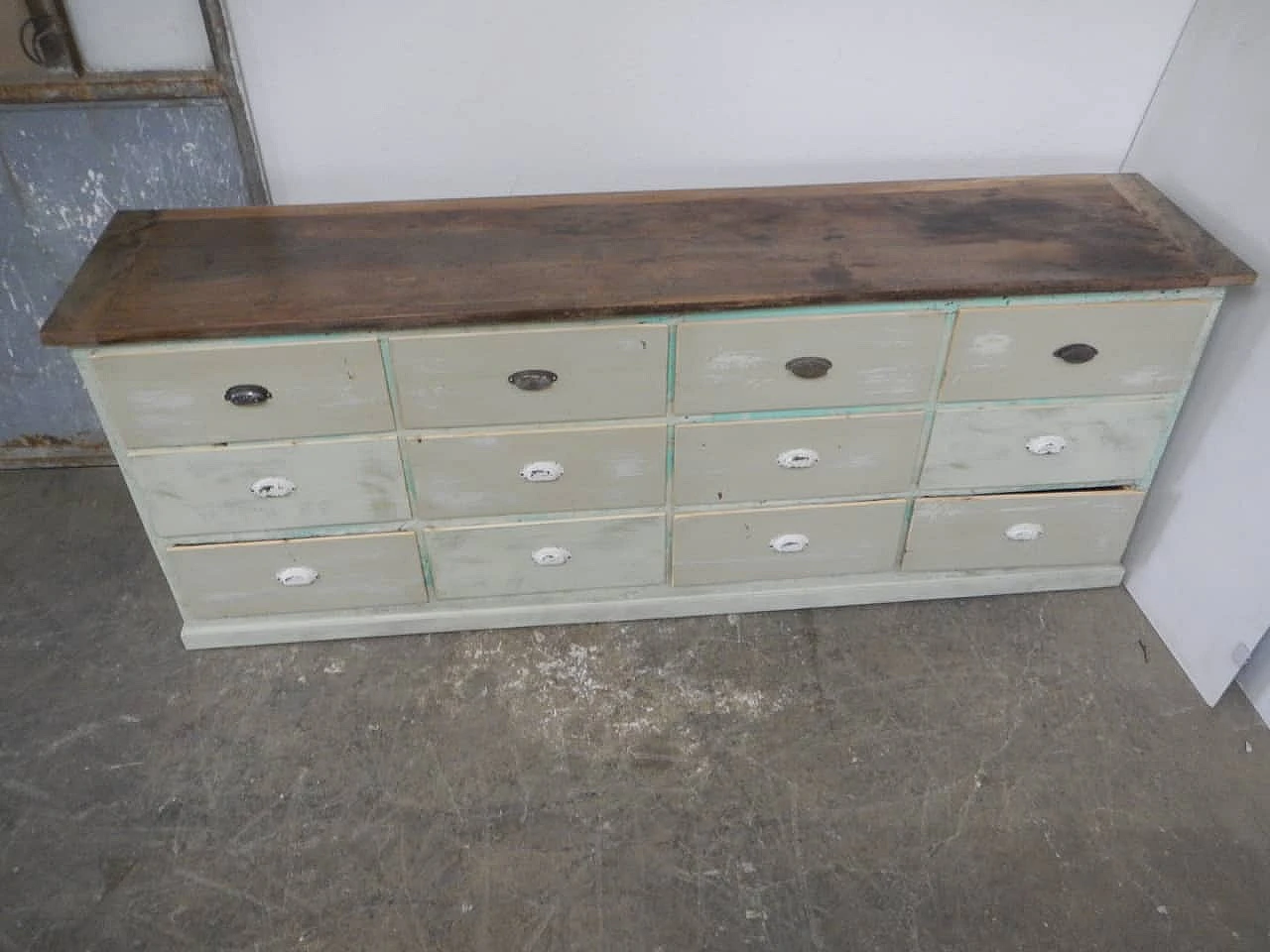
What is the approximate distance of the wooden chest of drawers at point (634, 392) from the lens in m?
1.99

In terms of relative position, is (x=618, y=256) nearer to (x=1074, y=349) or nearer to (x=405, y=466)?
(x=405, y=466)

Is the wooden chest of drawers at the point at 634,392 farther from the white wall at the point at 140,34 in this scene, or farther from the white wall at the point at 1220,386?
the white wall at the point at 140,34

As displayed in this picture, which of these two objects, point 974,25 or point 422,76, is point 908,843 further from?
point 422,76

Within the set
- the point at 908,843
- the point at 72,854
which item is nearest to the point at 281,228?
the point at 72,854

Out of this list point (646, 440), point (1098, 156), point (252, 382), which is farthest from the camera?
point (1098, 156)

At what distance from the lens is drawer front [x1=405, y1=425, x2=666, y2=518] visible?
2133mm

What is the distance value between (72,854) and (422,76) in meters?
1.77

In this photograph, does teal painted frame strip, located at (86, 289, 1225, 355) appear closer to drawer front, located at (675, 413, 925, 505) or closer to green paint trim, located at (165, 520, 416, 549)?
drawer front, located at (675, 413, 925, 505)

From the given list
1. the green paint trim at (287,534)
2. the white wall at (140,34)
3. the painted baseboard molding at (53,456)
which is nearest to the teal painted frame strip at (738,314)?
the green paint trim at (287,534)

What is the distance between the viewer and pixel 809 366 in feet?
6.81

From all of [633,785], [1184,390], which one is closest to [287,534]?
[633,785]

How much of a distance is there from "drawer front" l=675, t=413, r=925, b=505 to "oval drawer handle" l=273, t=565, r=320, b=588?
0.84 meters

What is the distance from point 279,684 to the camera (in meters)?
2.33

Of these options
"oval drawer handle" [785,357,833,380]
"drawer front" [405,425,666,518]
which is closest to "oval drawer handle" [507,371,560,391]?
"drawer front" [405,425,666,518]
